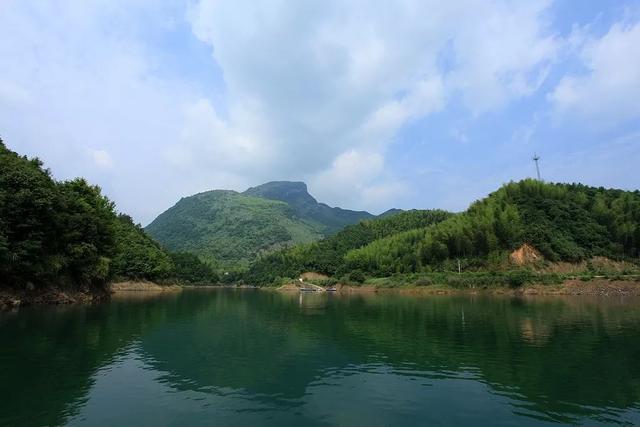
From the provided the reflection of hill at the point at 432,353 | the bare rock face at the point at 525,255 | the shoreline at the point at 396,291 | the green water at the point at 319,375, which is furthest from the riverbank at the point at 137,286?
the bare rock face at the point at 525,255

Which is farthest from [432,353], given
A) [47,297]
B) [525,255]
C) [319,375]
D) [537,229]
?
[537,229]

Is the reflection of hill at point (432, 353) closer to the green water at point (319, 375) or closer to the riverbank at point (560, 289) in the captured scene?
the green water at point (319, 375)

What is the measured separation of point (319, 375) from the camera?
2102 cm

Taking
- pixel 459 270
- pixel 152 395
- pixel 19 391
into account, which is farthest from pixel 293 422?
pixel 459 270

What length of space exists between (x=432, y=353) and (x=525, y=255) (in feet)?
288

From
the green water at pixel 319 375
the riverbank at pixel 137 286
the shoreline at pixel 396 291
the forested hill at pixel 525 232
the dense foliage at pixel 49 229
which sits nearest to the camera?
the green water at pixel 319 375

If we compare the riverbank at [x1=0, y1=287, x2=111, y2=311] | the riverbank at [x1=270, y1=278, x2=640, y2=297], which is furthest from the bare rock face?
the riverbank at [x1=0, y1=287, x2=111, y2=311]

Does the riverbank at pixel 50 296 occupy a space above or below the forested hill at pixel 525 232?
below

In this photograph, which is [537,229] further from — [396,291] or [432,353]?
[432,353]

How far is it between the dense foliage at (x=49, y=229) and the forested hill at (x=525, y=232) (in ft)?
266

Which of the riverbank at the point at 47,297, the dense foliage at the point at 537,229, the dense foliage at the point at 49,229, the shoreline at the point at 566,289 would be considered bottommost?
the riverbank at the point at 47,297

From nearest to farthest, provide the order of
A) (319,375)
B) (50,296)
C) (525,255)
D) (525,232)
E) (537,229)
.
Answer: (319,375) < (50,296) < (525,255) < (525,232) < (537,229)

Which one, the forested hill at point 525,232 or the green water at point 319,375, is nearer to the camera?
the green water at point 319,375

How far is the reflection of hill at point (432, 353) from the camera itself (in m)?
18.4
